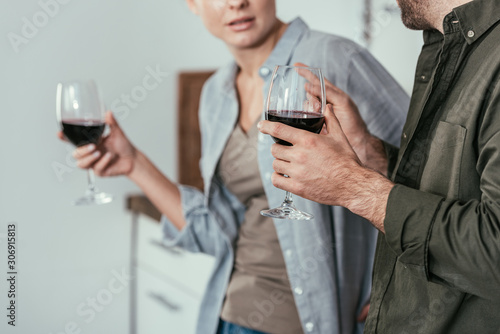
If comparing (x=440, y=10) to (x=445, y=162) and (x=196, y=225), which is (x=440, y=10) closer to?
(x=445, y=162)

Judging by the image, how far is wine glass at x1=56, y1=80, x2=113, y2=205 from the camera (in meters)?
1.33

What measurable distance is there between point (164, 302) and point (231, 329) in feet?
3.08

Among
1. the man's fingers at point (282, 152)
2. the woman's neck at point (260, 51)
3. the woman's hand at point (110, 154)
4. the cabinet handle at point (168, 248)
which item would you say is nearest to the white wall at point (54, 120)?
the cabinet handle at point (168, 248)

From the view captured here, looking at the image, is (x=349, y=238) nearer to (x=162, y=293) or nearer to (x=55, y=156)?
(x=162, y=293)

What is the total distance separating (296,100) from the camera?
93 cm

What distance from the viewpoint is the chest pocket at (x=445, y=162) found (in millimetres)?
812

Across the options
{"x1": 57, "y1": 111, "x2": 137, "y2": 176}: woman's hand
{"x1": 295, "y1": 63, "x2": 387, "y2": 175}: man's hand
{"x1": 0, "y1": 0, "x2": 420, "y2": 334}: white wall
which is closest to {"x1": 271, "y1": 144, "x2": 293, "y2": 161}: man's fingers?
{"x1": 295, "y1": 63, "x2": 387, "y2": 175}: man's hand

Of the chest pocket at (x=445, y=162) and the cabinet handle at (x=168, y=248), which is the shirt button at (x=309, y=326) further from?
the cabinet handle at (x=168, y=248)

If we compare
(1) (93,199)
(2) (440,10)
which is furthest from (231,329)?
(2) (440,10)

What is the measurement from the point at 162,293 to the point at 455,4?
5.79ft

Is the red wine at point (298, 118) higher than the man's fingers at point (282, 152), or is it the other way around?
the red wine at point (298, 118)

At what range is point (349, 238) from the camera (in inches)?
52.4

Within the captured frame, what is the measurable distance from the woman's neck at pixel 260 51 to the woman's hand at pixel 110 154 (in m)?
0.34

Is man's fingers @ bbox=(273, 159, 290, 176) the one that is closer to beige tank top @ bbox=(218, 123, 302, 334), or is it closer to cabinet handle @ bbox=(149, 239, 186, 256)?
beige tank top @ bbox=(218, 123, 302, 334)
